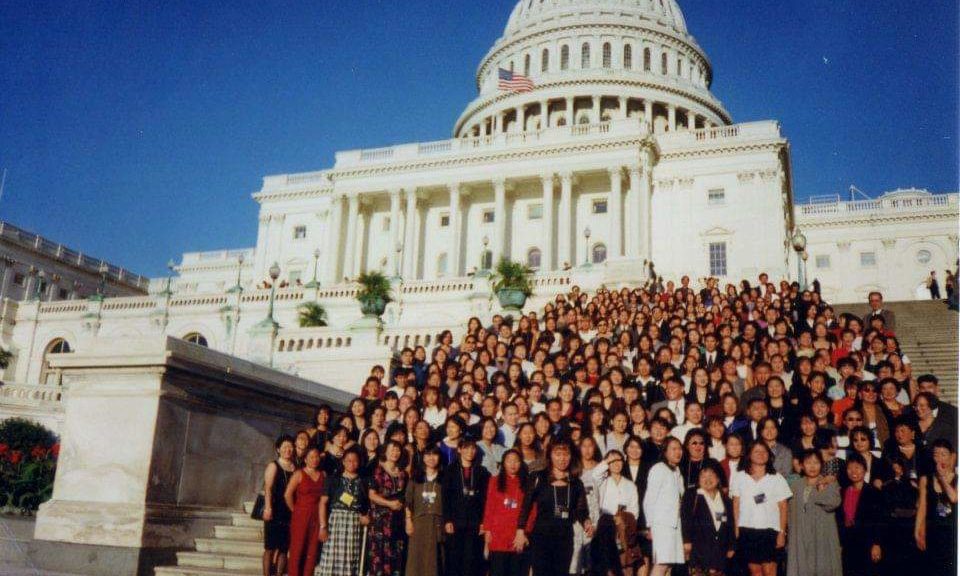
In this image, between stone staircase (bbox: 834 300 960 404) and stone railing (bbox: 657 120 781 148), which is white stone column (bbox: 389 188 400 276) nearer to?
stone railing (bbox: 657 120 781 148)

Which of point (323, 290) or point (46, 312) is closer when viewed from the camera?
point (323, 290)

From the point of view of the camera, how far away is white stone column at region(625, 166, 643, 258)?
52.2 m

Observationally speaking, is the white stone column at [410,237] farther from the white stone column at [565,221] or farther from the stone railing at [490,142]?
the white stone column at [565,221]

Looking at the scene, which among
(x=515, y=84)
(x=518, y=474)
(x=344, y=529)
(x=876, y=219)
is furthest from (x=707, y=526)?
(x=876, y=219)

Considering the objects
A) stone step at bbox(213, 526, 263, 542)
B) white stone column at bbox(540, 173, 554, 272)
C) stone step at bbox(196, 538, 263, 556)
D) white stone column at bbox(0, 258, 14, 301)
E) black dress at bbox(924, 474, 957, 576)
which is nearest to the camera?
black dress at bbox(924, 474, 957, 576)

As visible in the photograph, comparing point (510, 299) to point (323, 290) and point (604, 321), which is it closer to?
point (604, 321)

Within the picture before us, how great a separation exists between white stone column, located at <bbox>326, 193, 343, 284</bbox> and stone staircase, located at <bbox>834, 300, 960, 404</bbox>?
38718 mm

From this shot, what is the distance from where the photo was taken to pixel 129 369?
9.39m

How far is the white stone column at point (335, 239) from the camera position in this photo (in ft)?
192

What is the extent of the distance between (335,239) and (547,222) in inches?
587

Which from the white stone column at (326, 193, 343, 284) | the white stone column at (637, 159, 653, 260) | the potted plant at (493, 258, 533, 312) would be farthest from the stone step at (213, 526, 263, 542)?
the white stone column at (326, 193, 343, 284)

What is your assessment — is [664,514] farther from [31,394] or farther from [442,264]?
[442,264]

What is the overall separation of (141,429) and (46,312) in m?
44.6

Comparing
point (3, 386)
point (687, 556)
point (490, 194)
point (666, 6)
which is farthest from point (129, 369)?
point (666, 6)
